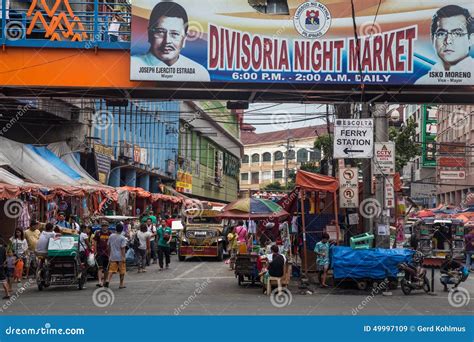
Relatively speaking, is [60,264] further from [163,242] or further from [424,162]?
[424,162]

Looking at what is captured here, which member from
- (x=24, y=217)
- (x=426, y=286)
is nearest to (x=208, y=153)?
(x=24, y=217)

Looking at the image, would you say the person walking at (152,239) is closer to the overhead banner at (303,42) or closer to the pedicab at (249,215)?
the pedicab at (249,215)

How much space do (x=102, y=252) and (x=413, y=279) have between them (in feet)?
28.2

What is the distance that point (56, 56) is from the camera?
18.3 m

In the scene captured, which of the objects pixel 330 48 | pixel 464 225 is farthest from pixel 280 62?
pixel 464 225

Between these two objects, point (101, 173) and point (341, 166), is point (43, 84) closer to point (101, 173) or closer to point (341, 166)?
point (341, 166)

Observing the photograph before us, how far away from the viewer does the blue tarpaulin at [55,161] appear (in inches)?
1068

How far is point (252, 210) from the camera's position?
2023 cm

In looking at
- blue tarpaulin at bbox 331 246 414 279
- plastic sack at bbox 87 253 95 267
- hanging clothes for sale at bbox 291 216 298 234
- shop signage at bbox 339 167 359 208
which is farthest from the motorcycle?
plastic sack at bbox 87 253 95 267

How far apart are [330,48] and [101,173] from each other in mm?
21926

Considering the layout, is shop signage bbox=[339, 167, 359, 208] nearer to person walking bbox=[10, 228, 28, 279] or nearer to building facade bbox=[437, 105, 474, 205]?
person walking bbox=[10, 228, 28, 279]

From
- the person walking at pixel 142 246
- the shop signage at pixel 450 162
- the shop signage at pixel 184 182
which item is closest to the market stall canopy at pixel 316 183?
the person walking at pixel 142 246

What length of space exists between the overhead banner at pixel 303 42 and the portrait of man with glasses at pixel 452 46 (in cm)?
3

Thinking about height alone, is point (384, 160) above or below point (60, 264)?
above
